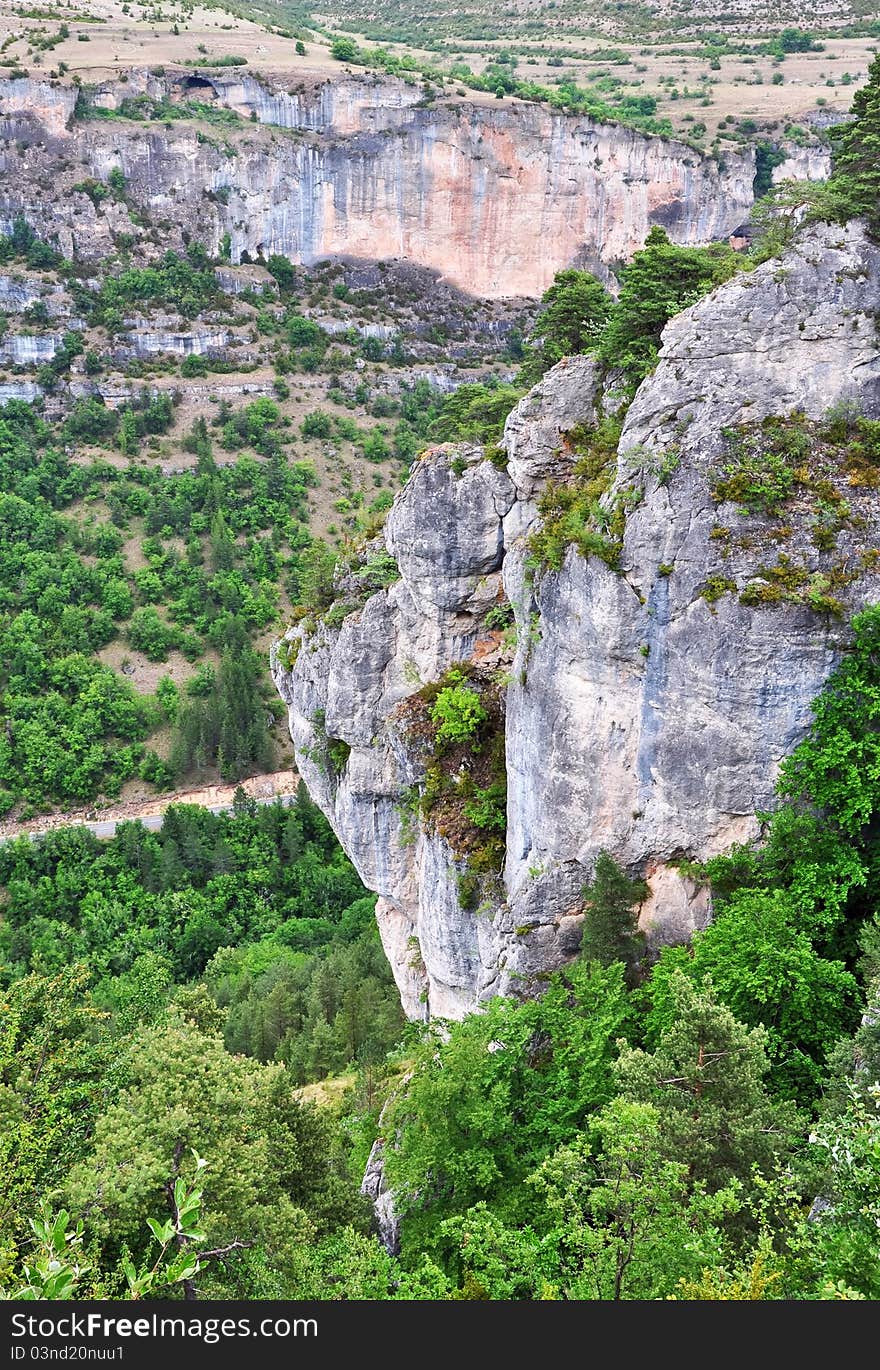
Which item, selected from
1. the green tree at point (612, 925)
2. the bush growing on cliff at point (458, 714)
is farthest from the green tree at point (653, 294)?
the green tree at point (612, 925)

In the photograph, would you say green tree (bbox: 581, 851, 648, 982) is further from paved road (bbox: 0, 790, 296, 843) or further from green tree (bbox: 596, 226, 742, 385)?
paved road (bbox: 0, 790, 296, 843)

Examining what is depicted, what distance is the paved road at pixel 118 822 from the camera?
185 feet

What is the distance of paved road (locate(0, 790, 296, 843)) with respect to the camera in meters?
56.3

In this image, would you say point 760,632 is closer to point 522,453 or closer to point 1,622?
point 522,453

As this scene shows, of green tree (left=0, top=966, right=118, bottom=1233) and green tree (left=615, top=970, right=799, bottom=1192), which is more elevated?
green tree (left=615, top=970, right=799, bottom=1192)

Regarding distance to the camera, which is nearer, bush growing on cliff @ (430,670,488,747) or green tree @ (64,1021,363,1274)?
green tree @ (64,1021,363,1274)

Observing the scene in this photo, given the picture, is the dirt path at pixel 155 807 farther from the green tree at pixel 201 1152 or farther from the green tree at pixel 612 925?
the green tree at pixel 612 925

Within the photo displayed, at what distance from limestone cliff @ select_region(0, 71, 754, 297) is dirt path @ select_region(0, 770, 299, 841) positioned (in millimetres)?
50307

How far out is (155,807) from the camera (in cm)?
6078

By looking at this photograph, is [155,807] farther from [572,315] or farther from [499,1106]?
[499,1106]

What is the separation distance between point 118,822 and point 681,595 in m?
46.6

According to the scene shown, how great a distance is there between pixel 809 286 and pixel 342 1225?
1839cm

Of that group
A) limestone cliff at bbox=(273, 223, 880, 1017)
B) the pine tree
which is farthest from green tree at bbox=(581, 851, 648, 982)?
the pine tree

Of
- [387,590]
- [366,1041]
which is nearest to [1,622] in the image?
→ [366,1041]
